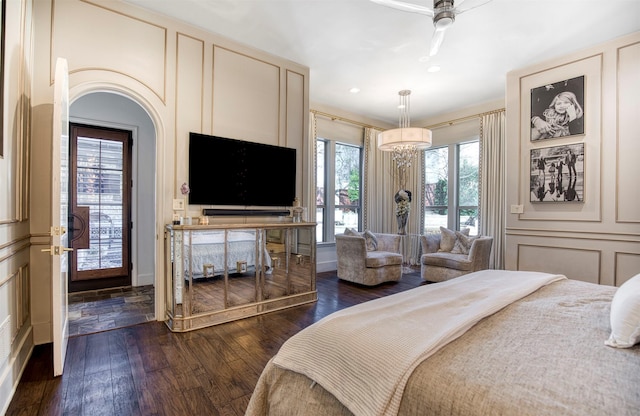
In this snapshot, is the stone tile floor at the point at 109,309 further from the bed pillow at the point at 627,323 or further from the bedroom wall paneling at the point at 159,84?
the bed pillow at the point at 627,323

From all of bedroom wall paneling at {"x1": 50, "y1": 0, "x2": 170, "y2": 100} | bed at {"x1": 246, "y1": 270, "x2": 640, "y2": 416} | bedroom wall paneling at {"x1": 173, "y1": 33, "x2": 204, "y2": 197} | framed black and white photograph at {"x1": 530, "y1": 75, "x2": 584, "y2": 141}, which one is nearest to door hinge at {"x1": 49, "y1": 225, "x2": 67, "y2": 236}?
bedroom wall paneling at {"x1": 173, "y1": 33, "x2": 204, "y2": 197}

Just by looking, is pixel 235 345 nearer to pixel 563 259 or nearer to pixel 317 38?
pixel 317 38

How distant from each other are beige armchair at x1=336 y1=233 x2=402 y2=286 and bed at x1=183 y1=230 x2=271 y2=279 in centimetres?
178

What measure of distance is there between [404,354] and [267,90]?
140 inches

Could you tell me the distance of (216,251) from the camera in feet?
10.2

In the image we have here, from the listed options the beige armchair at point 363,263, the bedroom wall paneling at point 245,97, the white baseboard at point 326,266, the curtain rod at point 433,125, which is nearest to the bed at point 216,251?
the bedroom wall paneling at point 245,97

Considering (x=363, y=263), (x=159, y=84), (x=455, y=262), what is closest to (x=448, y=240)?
(x=455, y=262)

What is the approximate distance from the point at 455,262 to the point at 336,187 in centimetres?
248

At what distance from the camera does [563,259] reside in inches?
143

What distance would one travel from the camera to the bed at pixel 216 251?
297cm

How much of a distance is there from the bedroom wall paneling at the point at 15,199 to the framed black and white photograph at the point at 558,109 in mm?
4933

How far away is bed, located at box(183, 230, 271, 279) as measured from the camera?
2975 mm

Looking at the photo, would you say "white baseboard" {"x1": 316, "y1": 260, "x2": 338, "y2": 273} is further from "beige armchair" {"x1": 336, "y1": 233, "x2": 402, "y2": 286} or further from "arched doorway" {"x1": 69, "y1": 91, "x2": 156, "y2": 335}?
"arched doorway" {"x1": 69, "y1": 91, "x2": 156, "y2": 335}

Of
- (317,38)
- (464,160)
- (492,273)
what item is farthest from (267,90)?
(464,160)
